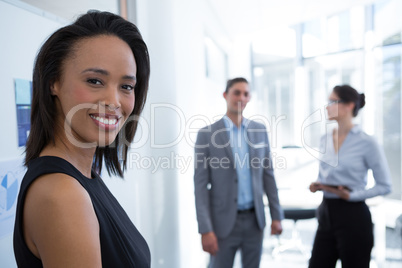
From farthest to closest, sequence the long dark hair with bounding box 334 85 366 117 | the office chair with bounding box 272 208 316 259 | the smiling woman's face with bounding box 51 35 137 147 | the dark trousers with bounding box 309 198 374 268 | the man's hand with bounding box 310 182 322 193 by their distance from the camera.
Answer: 1. the office chair with bounding box 272 208 316 259
2. the long dark hair with bounding box 334 85 366 117
3. the man's hand with bounding box 310 182 322 193
4. the dark trousers with bounding box 309 198 374 268
5. the smiling woman's face with bounding box 51 35 137 147

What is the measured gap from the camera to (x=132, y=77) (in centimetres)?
74

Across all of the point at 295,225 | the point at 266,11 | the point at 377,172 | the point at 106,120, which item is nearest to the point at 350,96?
the point at 377,172

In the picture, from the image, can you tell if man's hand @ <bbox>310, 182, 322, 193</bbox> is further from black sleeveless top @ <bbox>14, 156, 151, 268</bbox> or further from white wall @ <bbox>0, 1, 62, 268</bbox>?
white wall @ <bbox>0, 1, 62, 268</bbox>

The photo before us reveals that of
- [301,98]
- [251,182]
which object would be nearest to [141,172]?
[251,182]

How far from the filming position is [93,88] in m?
0.68

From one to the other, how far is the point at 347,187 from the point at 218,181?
93cm

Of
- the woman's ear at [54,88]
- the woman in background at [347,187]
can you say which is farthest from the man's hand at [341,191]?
the woman's ear at [54,88]

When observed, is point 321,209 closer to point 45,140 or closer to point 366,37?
point 45,140

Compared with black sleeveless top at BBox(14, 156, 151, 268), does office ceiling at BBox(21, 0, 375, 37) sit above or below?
above

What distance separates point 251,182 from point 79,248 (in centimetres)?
176

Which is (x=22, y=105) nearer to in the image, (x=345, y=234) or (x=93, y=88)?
(x=93, y=88)

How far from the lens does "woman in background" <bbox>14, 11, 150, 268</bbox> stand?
1.72 feet

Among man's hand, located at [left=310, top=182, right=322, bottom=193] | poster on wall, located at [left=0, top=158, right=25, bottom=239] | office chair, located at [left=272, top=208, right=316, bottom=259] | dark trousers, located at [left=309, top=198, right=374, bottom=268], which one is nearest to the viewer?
poster on wall, located at [left=0, top=158, right=25, bottom=239]

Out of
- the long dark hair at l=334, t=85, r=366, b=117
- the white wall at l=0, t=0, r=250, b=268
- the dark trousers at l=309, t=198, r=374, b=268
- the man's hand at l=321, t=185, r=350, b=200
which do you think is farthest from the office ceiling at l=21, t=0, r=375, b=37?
the dark trousers at l=309, t=198, r=374, b=268
